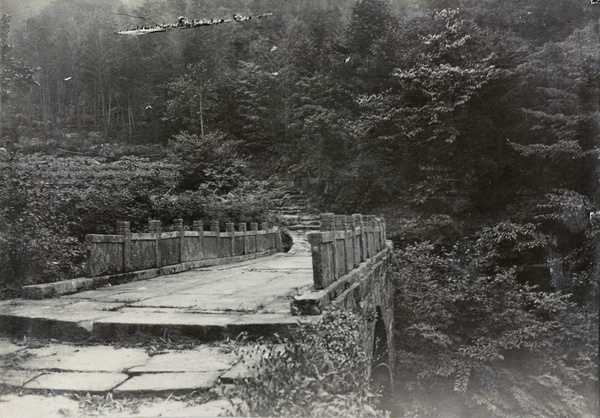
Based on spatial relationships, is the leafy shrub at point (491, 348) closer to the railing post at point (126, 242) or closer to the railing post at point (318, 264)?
the railing post at point (126, 242)

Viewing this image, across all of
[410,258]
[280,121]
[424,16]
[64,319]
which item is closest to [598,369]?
[410,258]

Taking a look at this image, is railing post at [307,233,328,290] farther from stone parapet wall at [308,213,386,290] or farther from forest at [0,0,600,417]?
forest at [0,0,600,417]

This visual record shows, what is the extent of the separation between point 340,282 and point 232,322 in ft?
6.23

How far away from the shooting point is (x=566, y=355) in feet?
49.7

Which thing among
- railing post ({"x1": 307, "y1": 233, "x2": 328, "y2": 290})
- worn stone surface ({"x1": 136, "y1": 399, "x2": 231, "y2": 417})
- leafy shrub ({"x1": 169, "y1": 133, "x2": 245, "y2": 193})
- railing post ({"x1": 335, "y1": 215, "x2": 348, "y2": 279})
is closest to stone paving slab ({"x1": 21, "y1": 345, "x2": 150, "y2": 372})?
worn stone surface ({"x1": 136, "y1": 399, "x2": 231, "y2": 417})

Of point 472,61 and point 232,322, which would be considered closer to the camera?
point 232,322

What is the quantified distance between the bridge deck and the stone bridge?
0.03 feet

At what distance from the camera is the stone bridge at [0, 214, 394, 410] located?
4.00 metres

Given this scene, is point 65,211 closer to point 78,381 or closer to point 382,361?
point 382,361

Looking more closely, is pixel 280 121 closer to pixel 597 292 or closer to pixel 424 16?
pixel 424 16

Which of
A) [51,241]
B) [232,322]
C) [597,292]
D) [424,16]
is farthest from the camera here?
[424,16]

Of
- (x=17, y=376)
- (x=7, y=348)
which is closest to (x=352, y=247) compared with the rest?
(x=7, y=348)

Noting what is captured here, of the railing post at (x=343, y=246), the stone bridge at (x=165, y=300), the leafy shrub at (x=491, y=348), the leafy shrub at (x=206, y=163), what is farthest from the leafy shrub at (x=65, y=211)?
the leafy shrub at (x=491, y=348)

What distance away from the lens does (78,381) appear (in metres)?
3.58
